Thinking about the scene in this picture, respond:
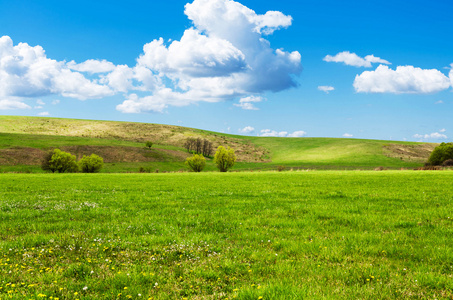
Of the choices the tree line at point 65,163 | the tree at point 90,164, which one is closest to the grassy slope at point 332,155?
the tree at point 90,164

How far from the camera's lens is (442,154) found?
111 m

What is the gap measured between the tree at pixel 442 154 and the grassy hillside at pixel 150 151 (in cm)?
707

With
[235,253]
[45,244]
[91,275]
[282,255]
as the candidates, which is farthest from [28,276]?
[282,255]

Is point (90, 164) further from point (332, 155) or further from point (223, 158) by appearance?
point (332, 155)

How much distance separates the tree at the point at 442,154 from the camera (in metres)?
109

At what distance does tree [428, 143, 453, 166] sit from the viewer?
109188mm

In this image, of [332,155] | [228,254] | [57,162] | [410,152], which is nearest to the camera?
[228,254]

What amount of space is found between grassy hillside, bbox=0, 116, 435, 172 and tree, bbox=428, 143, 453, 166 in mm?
7071

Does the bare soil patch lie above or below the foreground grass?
above

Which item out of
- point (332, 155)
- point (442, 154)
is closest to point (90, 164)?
point (332, 155)

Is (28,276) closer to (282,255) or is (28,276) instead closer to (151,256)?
(151,256)

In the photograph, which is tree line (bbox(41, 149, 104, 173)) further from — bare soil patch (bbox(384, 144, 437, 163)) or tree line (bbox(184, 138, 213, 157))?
bare soil patch (bbox(384, 144, 437, 163))

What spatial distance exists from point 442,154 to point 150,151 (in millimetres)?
118265

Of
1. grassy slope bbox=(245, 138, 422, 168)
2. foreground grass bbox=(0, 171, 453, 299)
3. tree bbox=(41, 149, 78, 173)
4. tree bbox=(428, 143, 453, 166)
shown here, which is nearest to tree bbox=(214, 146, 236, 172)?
tree bbox=(41, 149, 78, 173)
